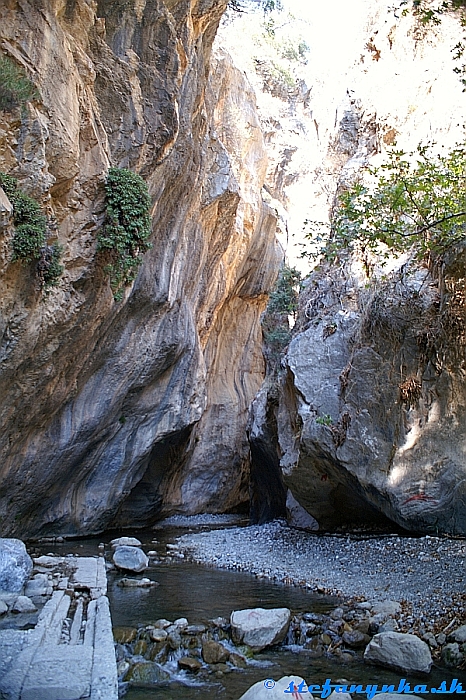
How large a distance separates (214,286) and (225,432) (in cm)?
788

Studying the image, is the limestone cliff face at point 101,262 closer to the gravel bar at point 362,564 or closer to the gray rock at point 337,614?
the gravel bar at point 362,564

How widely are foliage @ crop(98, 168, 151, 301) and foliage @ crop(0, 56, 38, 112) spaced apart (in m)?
2.89

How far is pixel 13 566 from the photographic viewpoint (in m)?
9.20

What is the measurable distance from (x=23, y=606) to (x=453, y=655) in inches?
222

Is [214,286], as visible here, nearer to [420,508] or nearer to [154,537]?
[154,537]

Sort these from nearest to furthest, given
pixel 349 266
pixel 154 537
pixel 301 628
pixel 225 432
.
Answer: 1. pixel 301 628
2. pixel 349 266
3. pixel 154 537
4. pixel 225 432

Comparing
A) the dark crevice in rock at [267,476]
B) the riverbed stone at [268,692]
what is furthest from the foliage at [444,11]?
the dark crevice in rock at [267,476]

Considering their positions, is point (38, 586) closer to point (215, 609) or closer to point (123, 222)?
point (215, 609)

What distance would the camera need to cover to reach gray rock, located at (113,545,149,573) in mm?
12266

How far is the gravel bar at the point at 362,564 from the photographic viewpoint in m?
9.15

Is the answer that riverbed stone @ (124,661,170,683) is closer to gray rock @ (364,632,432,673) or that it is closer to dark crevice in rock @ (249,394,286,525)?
gray rock @ (364,632,432,673)

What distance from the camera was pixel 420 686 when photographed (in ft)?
20.7

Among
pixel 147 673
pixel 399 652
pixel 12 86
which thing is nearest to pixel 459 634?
pixel 399 652

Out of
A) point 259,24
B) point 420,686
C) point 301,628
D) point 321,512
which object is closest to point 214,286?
point 321,512
